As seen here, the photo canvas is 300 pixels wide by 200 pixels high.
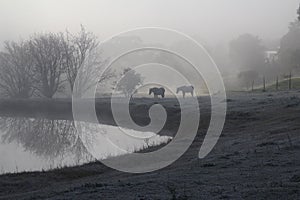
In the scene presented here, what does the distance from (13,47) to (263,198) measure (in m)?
59.3

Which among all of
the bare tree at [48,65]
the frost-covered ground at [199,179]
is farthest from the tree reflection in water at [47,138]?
the bare tree at [48,65]

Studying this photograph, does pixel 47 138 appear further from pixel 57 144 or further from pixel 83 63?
pixel 83 63

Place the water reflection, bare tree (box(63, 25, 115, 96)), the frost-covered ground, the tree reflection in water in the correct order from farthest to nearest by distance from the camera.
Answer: bare tree (box(63, 25, 115, 96)), the tree reflection in water, the water reflection, the frost-covered ground

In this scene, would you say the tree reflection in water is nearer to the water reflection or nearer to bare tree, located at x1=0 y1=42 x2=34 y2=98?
the water reflection

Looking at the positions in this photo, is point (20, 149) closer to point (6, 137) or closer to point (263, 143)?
point (6, 137)

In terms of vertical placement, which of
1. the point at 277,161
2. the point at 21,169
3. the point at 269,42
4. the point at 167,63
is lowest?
the point at 21,169

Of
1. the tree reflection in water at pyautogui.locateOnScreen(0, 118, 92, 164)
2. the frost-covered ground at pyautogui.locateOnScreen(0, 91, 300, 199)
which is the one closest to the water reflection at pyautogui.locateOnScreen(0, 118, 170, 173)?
the tree reflection in water at pyautogui.locateOnScreen(0, 118, 92, 164)

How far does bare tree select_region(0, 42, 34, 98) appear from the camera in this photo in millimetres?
58469

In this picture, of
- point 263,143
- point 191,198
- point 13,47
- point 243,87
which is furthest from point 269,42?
point 191,198

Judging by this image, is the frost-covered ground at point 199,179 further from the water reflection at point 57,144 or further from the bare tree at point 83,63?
the bare tree at point 83,63

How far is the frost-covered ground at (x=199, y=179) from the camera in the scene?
9.44m

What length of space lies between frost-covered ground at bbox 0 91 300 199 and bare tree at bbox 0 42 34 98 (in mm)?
41590

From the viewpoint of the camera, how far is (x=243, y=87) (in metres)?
66.4

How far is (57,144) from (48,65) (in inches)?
1327
